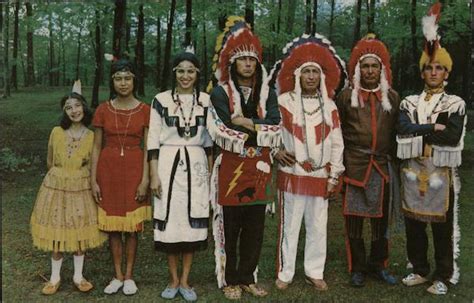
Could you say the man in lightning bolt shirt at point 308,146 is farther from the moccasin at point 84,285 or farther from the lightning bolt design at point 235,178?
the moccasin at point 84,285

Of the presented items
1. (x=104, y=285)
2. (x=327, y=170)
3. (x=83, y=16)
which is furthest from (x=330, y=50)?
(x=83, y=16)

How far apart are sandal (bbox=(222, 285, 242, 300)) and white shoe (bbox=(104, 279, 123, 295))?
82cm

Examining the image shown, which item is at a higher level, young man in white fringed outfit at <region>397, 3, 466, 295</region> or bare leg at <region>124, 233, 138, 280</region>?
young man in white fringed outfit at <region>397, 3, 466, 295</region>

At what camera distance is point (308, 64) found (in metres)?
4.02

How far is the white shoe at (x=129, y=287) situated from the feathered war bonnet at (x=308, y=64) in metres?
1.78

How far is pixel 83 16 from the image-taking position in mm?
8383

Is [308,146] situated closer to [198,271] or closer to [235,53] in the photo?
[235,53]

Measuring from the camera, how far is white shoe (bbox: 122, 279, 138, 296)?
13.0 ft

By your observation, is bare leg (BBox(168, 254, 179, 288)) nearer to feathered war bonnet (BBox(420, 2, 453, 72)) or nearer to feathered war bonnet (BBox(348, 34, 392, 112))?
feathered war bonnet (BBox(348, 34, 392, 112))

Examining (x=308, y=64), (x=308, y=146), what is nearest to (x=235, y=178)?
(x=308, y=146)

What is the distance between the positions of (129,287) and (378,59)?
2619mm

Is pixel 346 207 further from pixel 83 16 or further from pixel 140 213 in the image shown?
pixel 83 16

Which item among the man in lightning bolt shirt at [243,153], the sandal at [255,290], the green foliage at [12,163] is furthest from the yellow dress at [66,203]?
the green foliage at [12,163]

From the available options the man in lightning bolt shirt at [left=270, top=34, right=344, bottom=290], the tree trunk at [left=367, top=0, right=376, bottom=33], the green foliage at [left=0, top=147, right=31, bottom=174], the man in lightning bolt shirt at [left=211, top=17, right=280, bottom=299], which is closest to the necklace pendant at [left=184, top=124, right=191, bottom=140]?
the man in lightning bolt shirt at [left=211, top=17, right=280, bottom=299]
